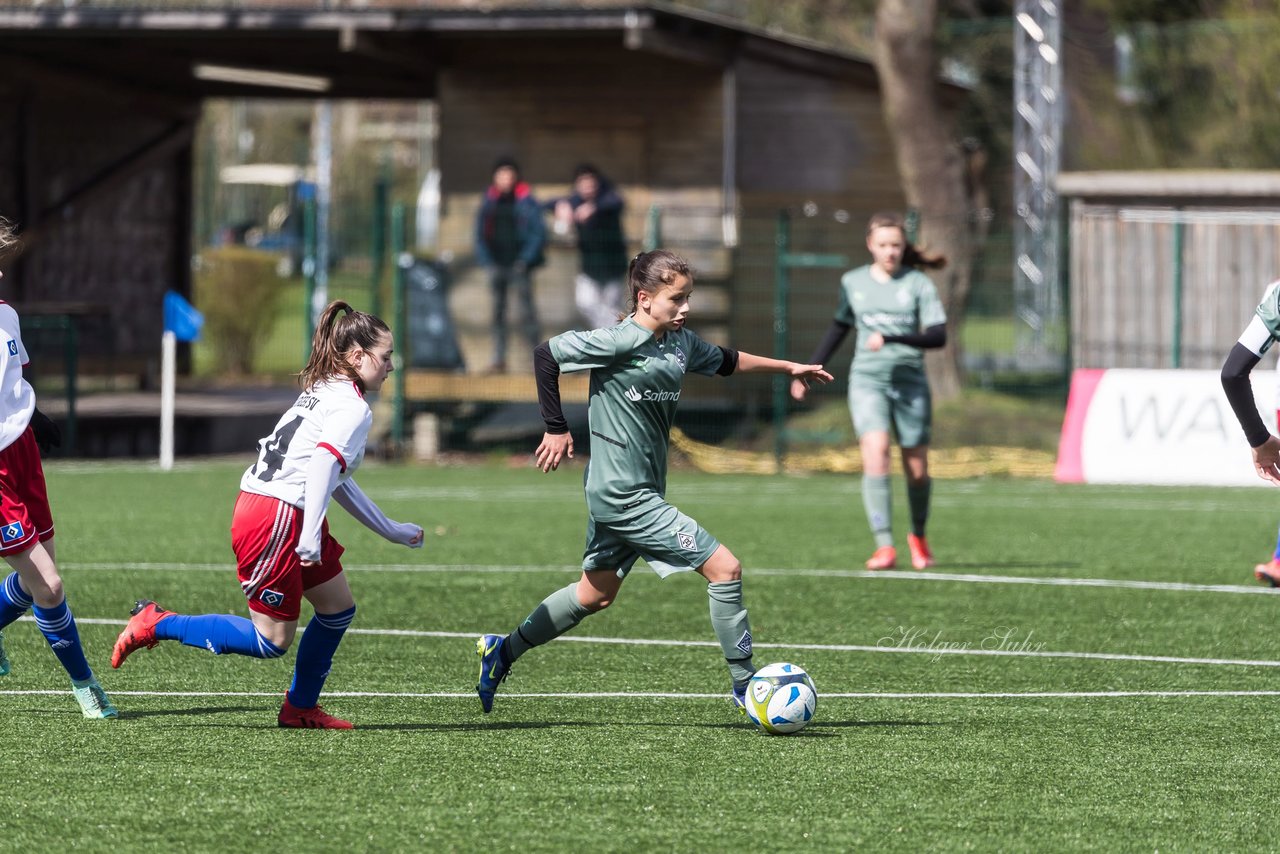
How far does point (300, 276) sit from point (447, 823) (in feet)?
131

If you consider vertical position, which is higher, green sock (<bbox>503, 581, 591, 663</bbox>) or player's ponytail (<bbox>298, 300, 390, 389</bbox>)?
player's ponytail (<bbox>298, 300, 390, 389</bbox>)

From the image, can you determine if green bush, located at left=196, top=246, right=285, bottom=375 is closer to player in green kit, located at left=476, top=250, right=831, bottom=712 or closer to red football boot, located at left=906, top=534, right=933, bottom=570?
red football boot, located at left=906, top=534, right=933, bottom=570

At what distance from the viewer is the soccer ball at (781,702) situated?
6703mm

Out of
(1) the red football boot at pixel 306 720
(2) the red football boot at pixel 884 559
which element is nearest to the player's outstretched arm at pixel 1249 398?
(1) the red football boot at pixel 306 720

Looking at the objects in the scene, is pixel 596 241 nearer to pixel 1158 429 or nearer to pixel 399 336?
pixel 399 336

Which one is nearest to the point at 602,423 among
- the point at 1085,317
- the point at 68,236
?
the point at 1085,317

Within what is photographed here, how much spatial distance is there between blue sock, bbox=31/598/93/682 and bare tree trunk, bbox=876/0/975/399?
15.5m

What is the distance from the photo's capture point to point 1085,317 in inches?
816

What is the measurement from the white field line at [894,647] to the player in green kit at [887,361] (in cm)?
262

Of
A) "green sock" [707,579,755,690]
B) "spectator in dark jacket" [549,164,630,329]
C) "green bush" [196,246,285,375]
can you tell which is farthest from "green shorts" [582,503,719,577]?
"green bush" [196,246,285,375]

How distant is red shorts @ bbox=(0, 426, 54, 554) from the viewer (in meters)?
6.59

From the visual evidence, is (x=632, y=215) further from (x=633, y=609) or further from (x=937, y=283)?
(x=633, y=609)

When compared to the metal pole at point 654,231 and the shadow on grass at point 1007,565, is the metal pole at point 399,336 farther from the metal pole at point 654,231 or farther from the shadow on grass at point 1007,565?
the shadow on grass at point 1007,565

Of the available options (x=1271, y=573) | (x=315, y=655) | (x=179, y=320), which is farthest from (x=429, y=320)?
(x=315, y=655)
